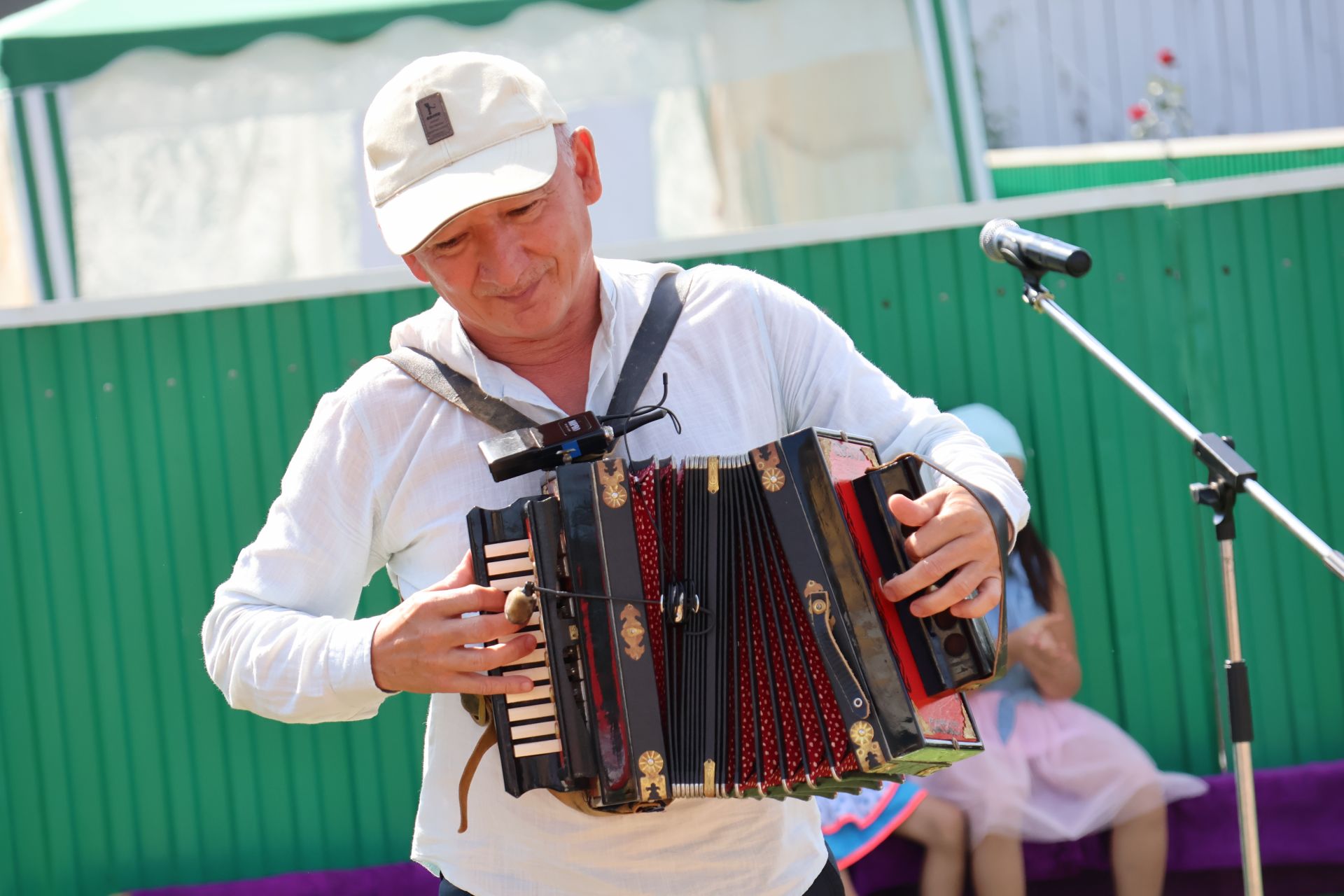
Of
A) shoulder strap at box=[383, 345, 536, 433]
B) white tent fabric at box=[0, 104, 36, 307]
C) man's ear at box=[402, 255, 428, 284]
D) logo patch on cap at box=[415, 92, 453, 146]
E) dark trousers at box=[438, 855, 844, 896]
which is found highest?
white tent fabric at box=[0, 104, 36, 307]

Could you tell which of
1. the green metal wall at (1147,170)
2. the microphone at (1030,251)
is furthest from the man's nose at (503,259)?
the green metal wall at (1147,170)

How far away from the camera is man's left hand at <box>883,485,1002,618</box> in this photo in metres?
1.70

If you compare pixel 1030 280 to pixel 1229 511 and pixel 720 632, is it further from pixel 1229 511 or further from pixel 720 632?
pixel 720 632

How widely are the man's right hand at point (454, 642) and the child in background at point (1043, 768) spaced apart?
2.13 meters

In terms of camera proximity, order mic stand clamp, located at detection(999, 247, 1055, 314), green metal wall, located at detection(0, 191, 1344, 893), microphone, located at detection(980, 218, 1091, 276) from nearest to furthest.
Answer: microphone, located at detection(980, 218, 1091, 276)
mic stand clamp, located at detection(999, 247, 1055, 314)
green metal wall, located at detection(0, 191, 1344, 893)

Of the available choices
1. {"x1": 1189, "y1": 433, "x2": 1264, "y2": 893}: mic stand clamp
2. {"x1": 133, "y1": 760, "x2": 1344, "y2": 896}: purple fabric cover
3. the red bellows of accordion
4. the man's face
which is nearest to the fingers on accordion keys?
the red bellows of accordion

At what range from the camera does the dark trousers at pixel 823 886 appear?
1.94 meters

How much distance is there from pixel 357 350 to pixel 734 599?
2.54 m

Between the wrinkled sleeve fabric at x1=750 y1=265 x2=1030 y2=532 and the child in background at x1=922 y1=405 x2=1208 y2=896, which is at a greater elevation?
the wrinkled sleeve fabric at x1=750 y1=265 x2=1030 y2=532

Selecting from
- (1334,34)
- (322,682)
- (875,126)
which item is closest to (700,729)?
(322,682)

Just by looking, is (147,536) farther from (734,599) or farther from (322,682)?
(734,599)

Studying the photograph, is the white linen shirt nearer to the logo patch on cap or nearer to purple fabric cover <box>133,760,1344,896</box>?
the logo patch on cap

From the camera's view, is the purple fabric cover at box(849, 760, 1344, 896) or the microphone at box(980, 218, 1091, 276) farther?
the purple fabric cover at box(849, 760, 1344, 896)

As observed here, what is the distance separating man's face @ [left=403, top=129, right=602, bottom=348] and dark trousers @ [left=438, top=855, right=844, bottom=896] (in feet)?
2.53
